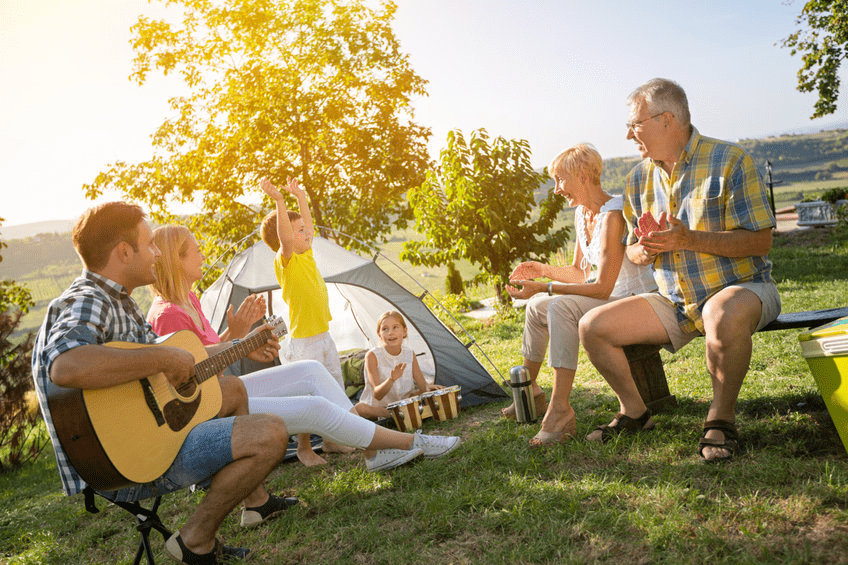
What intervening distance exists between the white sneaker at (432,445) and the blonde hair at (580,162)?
1566 millimetres

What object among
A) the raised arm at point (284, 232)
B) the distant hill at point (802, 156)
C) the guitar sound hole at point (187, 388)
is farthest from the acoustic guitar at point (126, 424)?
the distant hill at point (802, 156)

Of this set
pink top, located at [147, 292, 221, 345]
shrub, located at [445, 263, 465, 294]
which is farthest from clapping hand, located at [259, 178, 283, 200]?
shrub, located at [445, 263, 465, 294]

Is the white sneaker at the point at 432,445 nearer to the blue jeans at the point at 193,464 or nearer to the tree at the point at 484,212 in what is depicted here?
the blue jeans at the point at 193,464

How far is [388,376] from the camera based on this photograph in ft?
14.9

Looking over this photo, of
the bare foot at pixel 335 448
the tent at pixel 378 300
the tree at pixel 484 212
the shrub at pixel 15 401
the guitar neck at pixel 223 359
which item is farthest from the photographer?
the tree at pixel 484 212

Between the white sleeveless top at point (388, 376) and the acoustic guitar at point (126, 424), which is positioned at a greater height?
the acoustic guitar at point (126, 424)

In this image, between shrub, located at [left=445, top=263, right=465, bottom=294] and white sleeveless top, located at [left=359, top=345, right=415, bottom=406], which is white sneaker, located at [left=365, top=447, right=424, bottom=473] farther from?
shrub, located at [left=445, top=263, right=465, bottom=294]

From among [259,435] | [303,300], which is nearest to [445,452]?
[259,435]

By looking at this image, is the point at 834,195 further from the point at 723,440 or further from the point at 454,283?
the point at 723,440

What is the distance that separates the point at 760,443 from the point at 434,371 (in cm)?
282

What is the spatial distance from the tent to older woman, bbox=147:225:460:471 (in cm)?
140

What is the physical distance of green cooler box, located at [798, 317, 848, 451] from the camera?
87.8 inches

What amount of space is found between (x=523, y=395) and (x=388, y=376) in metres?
1.22

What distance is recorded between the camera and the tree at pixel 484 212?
9.39 metres
